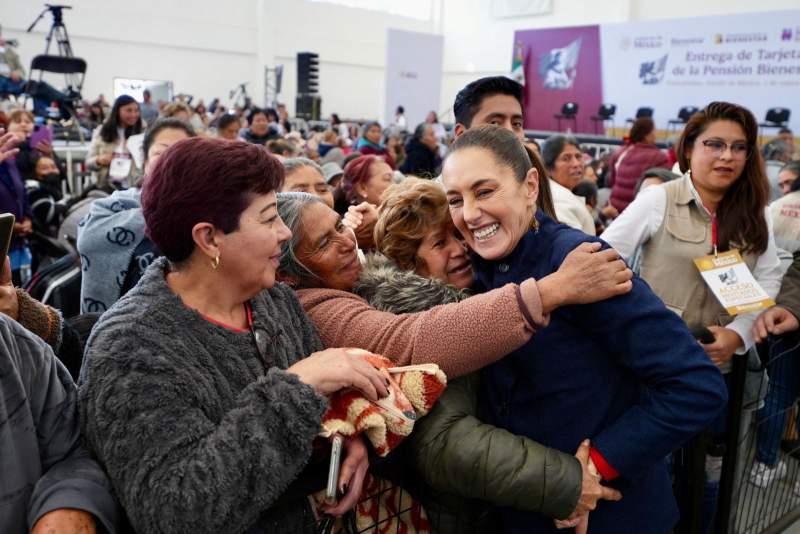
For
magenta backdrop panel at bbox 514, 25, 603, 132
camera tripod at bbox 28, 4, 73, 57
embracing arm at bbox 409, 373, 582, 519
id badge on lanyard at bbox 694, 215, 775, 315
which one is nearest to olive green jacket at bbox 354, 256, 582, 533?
embracing arm at bbox 409, 373, 582, 519

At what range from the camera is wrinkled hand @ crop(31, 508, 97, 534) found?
0.95 meters

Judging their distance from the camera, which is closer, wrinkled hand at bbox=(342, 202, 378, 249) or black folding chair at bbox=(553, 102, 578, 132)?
wrinkled hand at bbox=(342, 202, 378, 249)

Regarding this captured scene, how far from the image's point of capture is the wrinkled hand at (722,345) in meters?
1.94

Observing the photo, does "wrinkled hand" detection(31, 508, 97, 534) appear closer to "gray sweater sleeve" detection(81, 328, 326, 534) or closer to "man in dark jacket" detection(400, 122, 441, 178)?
"gray sweater sleeve" detection(81, 328, 326, 534)

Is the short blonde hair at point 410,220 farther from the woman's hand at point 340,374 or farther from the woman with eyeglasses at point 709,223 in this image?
the woman with eyeglasses at point 709,223

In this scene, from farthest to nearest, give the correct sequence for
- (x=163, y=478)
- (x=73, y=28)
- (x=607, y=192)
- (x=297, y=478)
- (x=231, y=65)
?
(x=231, y=65)
(x=73, y=28)
(x=607, y=192)
(x=297, y=478)
(x=163, y=478)

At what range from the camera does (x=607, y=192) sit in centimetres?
597

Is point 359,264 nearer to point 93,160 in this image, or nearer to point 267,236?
point 267,236

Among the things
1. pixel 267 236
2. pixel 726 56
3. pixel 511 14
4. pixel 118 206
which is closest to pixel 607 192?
pixel 118 206

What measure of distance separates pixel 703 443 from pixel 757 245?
2.44 ft

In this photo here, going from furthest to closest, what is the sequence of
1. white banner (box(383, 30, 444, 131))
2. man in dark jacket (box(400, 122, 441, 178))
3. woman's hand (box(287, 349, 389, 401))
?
white banner (box(383, 30, 444, 131)), man in dark jacket (box(400, 122, 441, 178)), woman's hand (box(287, 349, 389, 401))

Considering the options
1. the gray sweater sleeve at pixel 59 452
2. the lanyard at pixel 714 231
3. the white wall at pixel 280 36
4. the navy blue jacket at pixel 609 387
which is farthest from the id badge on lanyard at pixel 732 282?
the white wall at pixel 280 36

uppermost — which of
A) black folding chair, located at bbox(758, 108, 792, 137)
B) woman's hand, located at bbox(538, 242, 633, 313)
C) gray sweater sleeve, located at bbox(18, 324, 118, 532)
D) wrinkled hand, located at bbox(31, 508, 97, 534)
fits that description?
black folding chair, located at bbox(758, 108, 792, 137)

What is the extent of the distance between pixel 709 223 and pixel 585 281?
1.22m
